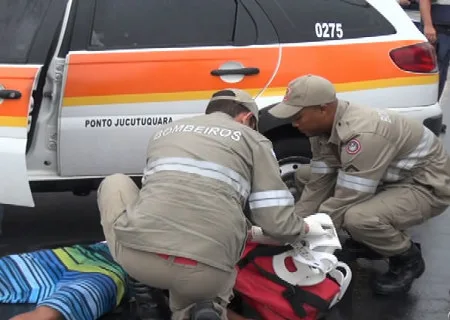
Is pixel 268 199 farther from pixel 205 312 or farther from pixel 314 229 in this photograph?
pixel 205 312

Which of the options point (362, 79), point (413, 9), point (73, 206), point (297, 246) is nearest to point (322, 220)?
point (297, 246)

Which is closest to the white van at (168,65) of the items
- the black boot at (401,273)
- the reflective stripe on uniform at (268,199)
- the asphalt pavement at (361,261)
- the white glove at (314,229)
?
the asphalt pavement at (361,261)

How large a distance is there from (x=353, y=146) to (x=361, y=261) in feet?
3.09

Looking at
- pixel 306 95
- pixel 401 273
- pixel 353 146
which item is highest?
pixel 306 95

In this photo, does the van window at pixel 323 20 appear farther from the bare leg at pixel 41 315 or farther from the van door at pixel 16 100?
the bare leg at pixel 41 315

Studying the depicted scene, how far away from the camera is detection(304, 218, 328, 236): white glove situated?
3.81 metres

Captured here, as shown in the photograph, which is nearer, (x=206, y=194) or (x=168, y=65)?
(x=206, y=194)

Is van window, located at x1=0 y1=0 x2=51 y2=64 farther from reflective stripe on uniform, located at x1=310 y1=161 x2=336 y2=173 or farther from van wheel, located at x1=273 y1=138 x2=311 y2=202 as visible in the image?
reflective stripe on uniform, located at x1=310 y1=161 x2=336 y2=173

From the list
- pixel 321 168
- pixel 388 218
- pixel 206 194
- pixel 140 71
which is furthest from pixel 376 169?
pixel 140 71

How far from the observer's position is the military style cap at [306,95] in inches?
163

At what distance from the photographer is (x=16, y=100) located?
14.0 feet

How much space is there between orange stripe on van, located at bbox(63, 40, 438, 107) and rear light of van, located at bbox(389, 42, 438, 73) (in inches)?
1.5

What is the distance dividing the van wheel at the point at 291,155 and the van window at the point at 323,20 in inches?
23.5

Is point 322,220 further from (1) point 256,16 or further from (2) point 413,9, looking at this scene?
(2) point 413,9
